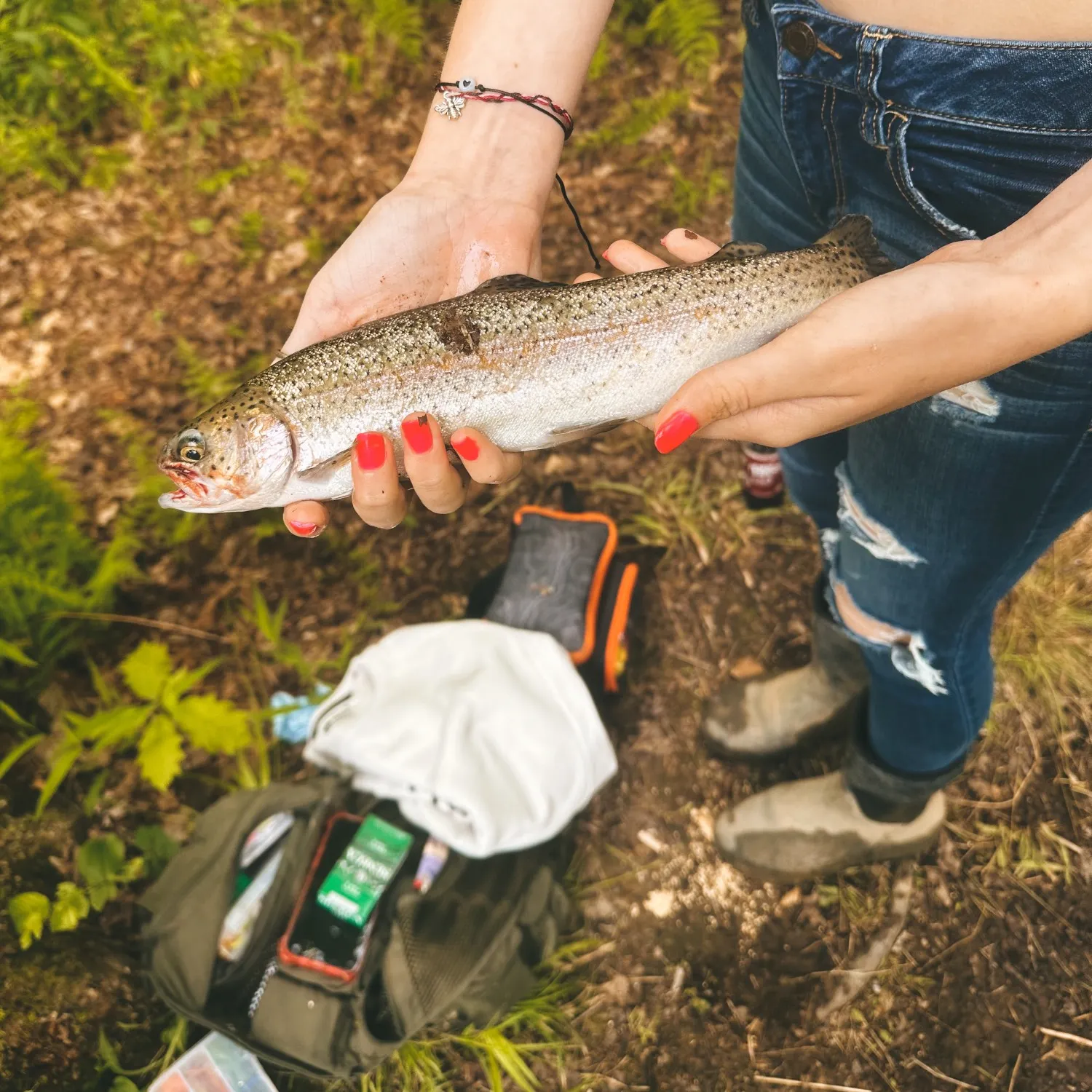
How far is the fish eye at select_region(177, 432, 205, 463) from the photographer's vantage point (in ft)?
8.34

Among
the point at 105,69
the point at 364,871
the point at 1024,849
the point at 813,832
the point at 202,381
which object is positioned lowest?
the point at 1024,849

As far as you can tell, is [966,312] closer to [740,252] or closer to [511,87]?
[740,252]

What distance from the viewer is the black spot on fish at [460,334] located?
94.6 inches

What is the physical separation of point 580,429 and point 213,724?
2325 mm

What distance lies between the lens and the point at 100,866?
3.33 metres

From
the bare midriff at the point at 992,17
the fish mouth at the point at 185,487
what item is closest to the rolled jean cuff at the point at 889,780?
the bare midriff at the point at 992,17

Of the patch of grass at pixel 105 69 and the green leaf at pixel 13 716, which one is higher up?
the patch of grass at pixel 105 69

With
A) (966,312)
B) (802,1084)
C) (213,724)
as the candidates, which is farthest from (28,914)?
(966,312)

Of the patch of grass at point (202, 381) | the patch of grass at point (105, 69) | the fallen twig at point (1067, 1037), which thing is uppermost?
the patch of grass at point (105, 69)

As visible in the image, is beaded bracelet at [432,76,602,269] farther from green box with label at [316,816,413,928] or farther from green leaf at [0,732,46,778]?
green leaf at [0,732,46,778]

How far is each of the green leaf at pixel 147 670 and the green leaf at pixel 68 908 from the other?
2.86ft

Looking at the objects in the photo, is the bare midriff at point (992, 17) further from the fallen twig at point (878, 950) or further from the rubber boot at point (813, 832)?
the fallen twig at point (878, 950)

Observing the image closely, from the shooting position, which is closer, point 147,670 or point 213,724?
point 213,724

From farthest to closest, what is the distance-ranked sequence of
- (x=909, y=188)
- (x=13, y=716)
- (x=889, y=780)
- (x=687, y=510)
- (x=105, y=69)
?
(x=105, y=69), (x=687, y=510), (x=13, y=716), (x=889, y=780), (x=909, y=188)
